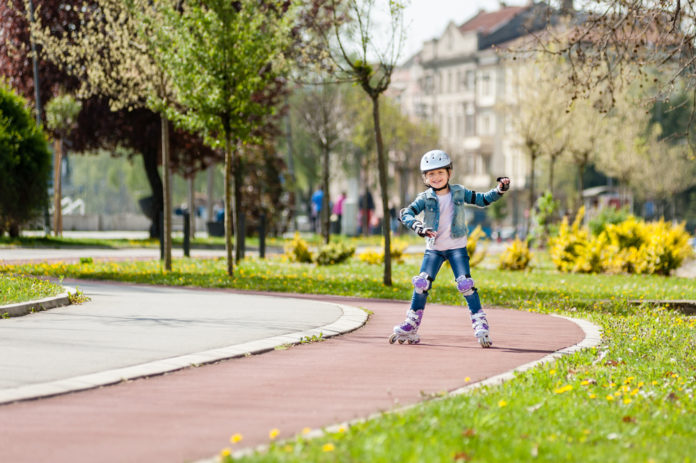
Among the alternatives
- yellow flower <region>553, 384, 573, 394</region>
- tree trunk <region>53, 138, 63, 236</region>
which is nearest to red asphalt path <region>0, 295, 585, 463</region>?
yellow flower <region>553, 384, 573, 394</region>

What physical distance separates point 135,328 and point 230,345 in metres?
1.46

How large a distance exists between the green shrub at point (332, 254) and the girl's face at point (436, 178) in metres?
13.1

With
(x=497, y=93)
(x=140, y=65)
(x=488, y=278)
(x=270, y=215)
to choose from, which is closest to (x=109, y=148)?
(x=270, y=215)

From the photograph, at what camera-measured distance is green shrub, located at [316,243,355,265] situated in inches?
890

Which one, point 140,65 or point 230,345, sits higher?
point 140,65

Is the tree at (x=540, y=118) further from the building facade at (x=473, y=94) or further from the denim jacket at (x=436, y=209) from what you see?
the building facade at (x=473, y=94)

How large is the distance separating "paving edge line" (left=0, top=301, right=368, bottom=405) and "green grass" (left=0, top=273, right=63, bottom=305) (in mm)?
3376

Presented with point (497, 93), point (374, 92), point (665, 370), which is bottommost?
point (665, 370)

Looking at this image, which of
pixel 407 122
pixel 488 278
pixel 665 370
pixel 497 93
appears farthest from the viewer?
pixel 497 93

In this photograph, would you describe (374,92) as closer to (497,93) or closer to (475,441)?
(475,441)

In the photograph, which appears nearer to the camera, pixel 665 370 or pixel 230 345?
pixel 665 370

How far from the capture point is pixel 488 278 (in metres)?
19.3

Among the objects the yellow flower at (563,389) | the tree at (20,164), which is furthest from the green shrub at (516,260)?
the yellow flower at (563,389)

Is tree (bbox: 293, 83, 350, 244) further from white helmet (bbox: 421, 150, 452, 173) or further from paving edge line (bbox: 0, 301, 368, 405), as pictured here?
white helmet (bbox: 421, 150, 452, 173)
